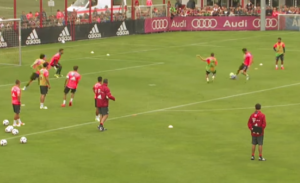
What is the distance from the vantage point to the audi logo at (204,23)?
223 ft

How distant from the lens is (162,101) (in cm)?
3612

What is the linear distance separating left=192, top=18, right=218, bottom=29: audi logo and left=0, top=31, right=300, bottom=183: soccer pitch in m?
14.6

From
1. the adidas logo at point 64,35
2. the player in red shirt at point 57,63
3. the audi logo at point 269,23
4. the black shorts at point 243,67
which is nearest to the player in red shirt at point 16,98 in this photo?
the player in red shirt at point 57,63

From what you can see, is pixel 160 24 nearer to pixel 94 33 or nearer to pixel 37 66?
pixel 94 33

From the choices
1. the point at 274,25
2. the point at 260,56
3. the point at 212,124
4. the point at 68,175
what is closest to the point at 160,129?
the point at 212,124

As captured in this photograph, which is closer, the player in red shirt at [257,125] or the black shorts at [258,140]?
the player in red shirt at [257,125]

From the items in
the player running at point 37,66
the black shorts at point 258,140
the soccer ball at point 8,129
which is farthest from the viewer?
the player running at point 37,66

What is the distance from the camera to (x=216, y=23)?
67.9 metres

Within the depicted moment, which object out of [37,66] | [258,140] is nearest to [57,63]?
[37,66]

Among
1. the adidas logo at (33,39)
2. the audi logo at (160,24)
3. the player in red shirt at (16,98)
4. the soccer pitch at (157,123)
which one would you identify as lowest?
the soccer pitch at (157,123)

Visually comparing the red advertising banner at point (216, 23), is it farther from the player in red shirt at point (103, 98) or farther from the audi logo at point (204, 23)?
the player in red shirt at point (103, 98)

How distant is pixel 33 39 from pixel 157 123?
2785cm

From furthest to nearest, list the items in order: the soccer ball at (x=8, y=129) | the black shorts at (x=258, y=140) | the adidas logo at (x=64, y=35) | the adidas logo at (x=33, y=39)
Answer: the adidas logo at (x=64, y=35), the adidas logo at (x=33, y=39), the soccer ball at (x=8, y=129), the black shorts at (x=258, y=140)

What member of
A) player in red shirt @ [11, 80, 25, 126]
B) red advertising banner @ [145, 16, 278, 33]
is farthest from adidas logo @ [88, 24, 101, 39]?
player in red shirt @ [11, 80, 25, 126]
